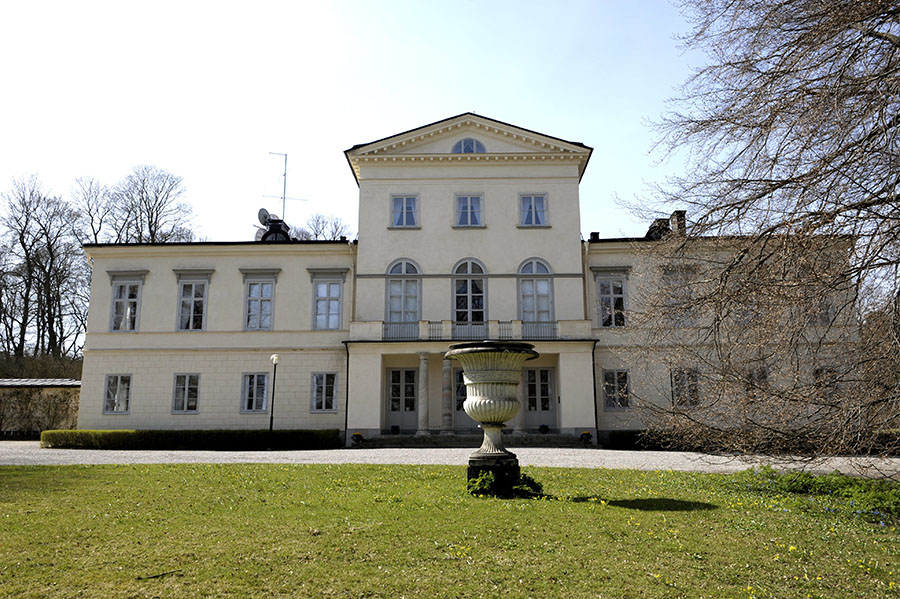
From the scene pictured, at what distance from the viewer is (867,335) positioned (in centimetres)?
799

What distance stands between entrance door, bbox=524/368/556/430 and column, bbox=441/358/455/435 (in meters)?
3.26

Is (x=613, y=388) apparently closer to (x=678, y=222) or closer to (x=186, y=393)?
(x=186, y=393)

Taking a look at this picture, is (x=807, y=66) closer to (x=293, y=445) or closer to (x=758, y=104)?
(x=758, y=104)

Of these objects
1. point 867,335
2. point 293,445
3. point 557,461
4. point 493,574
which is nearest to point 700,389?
point 867,335

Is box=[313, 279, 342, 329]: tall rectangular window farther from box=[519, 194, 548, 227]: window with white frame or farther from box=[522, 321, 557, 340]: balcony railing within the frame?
box=[519, 194, 548, 227]: window with white frame

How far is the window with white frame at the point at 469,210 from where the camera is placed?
92.9ft

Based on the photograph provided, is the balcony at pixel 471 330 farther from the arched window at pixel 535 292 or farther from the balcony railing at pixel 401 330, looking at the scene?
the arched window at pixel 535 292

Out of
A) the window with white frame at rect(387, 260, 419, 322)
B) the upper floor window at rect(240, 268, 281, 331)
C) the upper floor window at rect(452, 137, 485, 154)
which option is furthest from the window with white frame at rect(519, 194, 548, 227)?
the upper floor window at rect(240, 268, 281, 331)

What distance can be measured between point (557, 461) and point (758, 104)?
11.7 meters

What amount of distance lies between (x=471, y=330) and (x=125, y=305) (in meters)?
14.9

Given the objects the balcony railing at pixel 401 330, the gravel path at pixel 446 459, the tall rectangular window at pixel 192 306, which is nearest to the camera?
the gravel path at pixel 446 459

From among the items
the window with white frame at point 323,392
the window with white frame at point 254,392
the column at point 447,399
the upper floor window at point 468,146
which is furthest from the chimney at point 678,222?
the window with white frame at point 254,392

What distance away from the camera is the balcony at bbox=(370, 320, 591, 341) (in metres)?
26.2

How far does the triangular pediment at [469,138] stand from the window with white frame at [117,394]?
13.4 metres
